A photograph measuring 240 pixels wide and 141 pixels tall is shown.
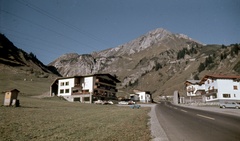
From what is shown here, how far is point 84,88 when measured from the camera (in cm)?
8150

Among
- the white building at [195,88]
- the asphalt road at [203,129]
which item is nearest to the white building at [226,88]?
the white building at [195,88]

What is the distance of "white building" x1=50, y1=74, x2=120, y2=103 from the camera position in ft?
257

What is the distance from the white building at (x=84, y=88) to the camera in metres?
78.2

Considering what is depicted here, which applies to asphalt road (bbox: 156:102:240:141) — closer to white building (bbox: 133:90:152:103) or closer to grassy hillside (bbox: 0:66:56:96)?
grassy hillside (bbox: 0:66:56:96)

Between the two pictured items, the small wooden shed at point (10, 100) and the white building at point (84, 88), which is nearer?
the small wooden shed at point (10, 100)

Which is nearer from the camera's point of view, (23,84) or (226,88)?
(226,88)

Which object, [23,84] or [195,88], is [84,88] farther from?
[195,88]

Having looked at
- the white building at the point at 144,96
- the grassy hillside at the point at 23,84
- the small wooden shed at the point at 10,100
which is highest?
the grassy hillside at the point at 23,84

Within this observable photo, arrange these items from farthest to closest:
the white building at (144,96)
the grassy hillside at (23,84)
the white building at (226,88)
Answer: the white building at (144,96) < the grassy hillside at (23,84) < the white building at (226,88)

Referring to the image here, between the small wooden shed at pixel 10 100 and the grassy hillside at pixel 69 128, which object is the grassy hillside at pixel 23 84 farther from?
the grassy hillside at pixel 69 128

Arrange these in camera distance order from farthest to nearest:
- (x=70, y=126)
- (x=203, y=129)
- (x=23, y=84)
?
(x=23, y=84), (x=70, y=126), (x=203, y=129)

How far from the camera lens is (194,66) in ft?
632

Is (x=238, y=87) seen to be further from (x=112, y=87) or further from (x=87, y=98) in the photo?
(x=87, y=98)

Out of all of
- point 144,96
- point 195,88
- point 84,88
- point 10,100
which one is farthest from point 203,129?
point 195,88
